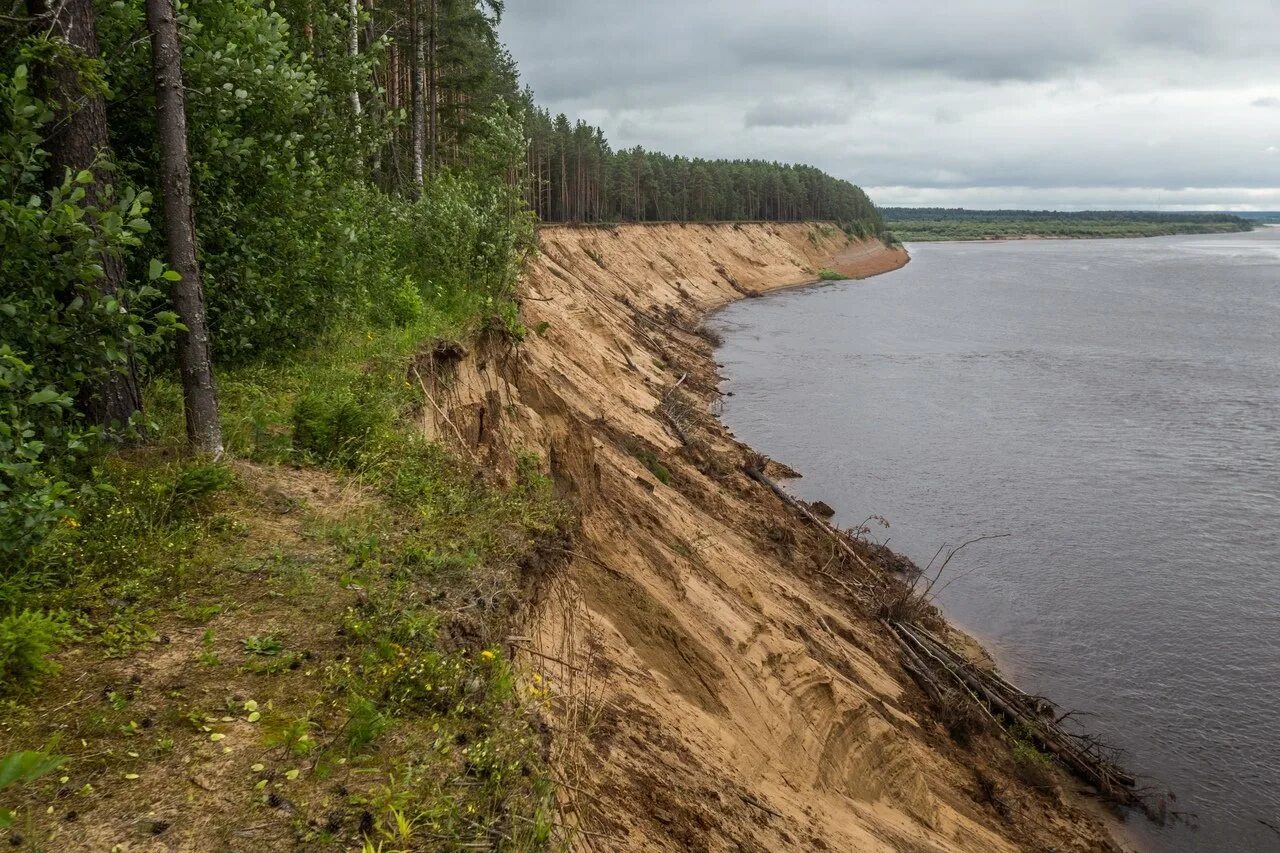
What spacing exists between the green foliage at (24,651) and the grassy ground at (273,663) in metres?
0.01

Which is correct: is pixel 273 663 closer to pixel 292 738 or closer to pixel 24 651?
pixel 292 738

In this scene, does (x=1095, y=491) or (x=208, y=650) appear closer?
(x=208, y=650)

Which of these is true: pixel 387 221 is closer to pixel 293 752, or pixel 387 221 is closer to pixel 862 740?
pixel 862 740

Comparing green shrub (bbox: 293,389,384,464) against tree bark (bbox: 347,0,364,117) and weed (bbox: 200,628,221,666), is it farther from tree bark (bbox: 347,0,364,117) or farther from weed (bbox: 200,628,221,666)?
tree bark (bbox: 347,0,364,117)

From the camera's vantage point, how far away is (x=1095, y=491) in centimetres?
2317

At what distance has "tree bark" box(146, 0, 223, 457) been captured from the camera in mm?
6695

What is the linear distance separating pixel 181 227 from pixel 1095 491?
22.9 metres

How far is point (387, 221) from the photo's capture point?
48.9 feet

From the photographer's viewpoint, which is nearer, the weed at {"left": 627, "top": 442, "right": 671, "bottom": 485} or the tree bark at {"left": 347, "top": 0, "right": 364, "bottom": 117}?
the tree bark at {"left": 347, "top": 0, "right": 364, "bottom": 117}

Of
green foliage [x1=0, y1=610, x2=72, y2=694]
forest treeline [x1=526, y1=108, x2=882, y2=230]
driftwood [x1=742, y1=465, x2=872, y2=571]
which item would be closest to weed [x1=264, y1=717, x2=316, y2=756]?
green foliage [x1=0, y1=610, x2=72, y2=694]

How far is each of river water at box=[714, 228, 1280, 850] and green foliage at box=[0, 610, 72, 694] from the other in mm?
12965

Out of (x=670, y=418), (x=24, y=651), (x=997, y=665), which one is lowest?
(x=997, y=665)

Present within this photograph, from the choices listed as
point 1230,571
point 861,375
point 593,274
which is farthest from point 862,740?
point 593,274

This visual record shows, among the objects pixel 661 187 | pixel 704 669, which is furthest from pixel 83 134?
pixel 661 187
